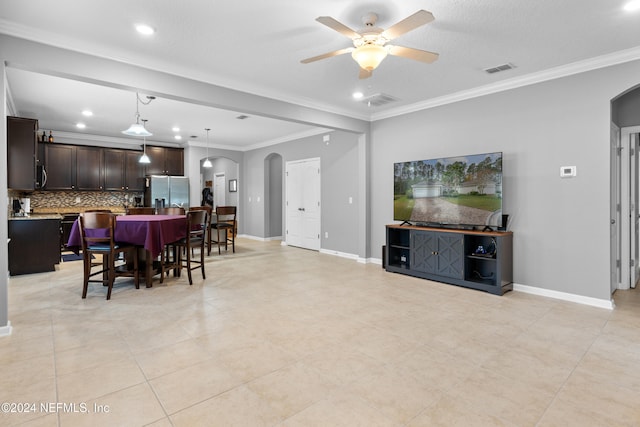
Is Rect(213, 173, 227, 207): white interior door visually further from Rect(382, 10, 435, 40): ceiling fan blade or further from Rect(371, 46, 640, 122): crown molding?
Rect(382, 10, 435, 40): ceiling fan blade

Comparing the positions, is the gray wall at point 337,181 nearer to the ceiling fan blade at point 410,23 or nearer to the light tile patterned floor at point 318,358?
the light tile patterned floor at point 318,358

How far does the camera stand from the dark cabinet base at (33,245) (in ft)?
16.2

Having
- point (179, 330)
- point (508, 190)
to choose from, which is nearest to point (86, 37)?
point (179, 330)

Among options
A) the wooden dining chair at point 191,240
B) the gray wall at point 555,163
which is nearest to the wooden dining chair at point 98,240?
the wooden dining chair at point 191,240

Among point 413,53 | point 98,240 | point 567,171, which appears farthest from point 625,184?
point 98,240

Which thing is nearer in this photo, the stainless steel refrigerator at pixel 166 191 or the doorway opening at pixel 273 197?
the stainless steel refrigerator at pixel 166 191

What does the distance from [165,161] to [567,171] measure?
Result: 825cm

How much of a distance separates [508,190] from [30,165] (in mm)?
6421

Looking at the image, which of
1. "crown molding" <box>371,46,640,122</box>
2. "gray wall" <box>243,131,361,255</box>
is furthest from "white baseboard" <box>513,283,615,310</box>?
"gray wall" <box>243,131,361,255</box>

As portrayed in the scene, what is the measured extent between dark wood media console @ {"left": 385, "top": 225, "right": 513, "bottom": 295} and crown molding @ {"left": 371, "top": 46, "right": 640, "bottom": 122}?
1.89m

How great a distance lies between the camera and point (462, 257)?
4.40 meters

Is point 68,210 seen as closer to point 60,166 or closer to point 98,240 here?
point 60,166

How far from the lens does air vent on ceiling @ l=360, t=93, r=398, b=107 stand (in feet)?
16.2

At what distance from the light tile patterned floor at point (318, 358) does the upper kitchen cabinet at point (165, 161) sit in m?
4.63
